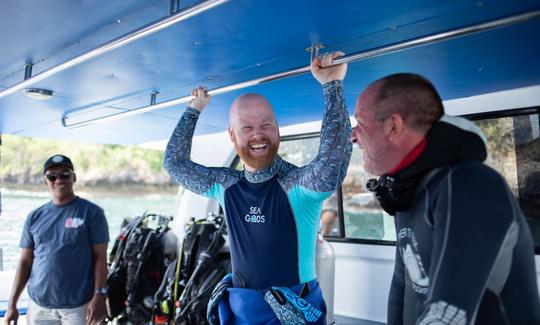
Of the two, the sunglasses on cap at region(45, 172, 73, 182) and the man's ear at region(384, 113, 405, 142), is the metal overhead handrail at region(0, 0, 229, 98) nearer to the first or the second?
the man's ear at region(384, 113, 405, 142)

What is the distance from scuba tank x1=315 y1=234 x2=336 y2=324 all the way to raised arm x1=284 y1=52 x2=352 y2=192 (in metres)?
2.37

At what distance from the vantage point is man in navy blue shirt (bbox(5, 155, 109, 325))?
3129mm

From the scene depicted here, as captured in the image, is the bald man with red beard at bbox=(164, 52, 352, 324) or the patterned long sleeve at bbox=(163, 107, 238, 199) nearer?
the bald man with red beard at bbox=(164, 52, 352, 324)

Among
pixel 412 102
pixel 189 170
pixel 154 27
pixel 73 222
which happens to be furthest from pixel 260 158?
pixel 73 222

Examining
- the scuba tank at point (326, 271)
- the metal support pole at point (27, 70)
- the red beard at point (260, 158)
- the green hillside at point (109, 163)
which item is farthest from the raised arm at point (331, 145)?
the green hillside at point (109, 163)

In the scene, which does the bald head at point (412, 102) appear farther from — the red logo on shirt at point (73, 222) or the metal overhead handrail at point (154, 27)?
the red logo on shirt at point (73, 222)

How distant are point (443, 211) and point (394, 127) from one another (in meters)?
0.28

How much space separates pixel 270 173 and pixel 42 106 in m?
2.93

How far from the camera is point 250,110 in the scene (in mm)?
1831

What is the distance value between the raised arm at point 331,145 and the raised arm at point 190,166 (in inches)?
15.8

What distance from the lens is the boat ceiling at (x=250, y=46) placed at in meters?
1.94

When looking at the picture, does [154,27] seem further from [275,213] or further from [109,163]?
[109,163]

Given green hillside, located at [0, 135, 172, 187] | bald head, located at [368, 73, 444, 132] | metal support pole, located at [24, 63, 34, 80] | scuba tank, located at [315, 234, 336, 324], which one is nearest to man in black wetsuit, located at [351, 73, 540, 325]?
bald head, located at [368, 73, 444, 132]

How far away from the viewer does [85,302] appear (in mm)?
3191
